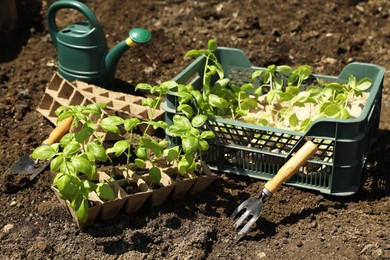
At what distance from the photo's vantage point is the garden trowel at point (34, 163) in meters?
3.01

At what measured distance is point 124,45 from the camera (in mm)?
3525

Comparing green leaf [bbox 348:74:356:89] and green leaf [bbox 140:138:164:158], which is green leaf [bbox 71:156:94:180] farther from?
green leaf [bbox 348:74:356:89]

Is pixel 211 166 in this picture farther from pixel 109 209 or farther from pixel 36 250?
pixel 36 250

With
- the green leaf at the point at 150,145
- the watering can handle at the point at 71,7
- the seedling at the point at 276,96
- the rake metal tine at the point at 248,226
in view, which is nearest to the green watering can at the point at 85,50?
the watering can handle at the point at 71,7

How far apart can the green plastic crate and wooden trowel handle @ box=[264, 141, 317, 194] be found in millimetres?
70

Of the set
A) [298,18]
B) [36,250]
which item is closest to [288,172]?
[36,250]

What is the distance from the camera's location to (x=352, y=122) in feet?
8.68

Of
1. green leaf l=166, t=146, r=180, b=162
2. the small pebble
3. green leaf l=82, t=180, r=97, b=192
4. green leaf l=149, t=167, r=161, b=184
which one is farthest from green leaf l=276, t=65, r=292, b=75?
the small pebble

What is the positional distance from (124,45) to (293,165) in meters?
1.29

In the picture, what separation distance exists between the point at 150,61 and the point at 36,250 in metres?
1.71

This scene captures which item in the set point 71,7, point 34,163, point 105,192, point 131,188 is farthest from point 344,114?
point 71,7

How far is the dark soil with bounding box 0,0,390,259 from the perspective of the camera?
2633 millimetres

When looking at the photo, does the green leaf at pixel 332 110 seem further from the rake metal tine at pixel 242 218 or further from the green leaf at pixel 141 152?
the green leaf at pixel 141 152

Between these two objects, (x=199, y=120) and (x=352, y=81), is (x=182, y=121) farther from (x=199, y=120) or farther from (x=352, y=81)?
(x=352, y=81)
